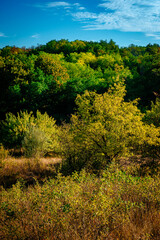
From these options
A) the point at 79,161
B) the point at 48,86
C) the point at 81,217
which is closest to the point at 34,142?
the point at 79,161

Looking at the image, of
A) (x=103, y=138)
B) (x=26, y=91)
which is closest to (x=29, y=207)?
(x=103, y=138)

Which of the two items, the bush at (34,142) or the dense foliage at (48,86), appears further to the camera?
the dense foliage at (48,86)

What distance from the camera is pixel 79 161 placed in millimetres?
10016

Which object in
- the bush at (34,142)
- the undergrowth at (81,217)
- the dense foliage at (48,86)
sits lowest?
the bush at (34,142)

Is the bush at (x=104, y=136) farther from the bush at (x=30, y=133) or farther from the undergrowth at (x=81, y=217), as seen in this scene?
the undergrowth at (x=81, y=217)

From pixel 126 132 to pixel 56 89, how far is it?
17.9m

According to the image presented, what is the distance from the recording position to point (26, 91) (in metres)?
24.5

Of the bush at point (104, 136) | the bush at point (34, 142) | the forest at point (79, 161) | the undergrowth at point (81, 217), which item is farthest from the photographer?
the bush at point (34, 142)

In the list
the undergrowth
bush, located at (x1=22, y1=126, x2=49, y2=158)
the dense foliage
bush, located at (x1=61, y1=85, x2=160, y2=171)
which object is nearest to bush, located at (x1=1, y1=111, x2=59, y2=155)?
bush, located at (x1=22, y1=126, x2=49, y2=158)

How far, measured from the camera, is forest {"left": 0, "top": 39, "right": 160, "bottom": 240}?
3.47 m

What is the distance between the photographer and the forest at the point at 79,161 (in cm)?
347

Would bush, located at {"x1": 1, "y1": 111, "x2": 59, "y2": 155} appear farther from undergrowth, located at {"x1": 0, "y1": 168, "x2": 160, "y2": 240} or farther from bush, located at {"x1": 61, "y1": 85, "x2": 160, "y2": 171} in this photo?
undergrowth, located at {"x1": 0, "y1": 168, "x2": 160, "y2": 240}

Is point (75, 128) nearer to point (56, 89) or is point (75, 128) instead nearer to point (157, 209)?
point (157, 209)

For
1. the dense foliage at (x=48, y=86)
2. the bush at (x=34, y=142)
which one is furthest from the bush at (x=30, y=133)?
the dense foliage at (x=48, y=86)
